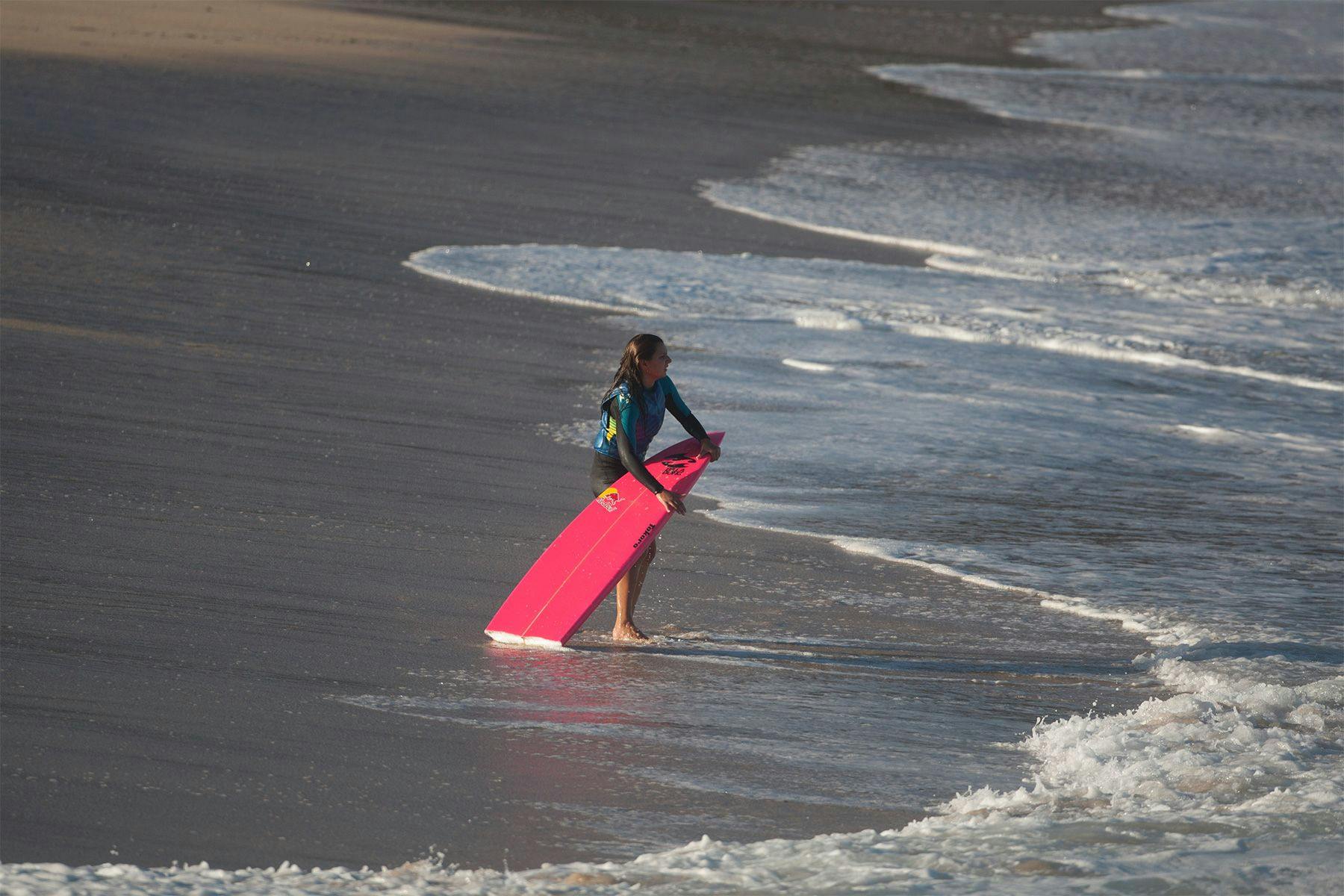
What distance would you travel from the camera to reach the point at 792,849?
521 cm

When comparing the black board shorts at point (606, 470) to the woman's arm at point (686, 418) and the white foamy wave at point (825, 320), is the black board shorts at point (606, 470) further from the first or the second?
the white foamy wave at point (825, 320)

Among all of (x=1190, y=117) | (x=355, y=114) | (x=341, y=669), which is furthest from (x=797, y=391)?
(x=1190, y=117)

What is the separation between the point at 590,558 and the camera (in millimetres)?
7195

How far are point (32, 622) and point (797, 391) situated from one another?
6.30m

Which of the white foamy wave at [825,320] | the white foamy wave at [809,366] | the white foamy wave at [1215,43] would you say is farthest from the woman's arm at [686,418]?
the white foamy wave at [1215,43]

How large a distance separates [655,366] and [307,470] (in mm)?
2661

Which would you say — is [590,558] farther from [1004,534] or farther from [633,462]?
[1004,534]

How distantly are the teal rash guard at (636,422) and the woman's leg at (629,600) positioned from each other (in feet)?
1.18

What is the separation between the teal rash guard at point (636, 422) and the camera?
23.2 feet

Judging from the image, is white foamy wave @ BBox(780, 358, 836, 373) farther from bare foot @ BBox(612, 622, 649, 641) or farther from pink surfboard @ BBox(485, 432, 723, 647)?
bare foot @ BBox(612, 622, 649, 641)

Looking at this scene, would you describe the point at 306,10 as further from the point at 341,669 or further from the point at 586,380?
the point at 341,669

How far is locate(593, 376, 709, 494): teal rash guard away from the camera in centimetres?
707

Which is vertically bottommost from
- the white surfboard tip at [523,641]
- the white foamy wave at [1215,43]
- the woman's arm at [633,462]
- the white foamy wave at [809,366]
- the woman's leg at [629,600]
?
the white surfboard tip at [523,641]

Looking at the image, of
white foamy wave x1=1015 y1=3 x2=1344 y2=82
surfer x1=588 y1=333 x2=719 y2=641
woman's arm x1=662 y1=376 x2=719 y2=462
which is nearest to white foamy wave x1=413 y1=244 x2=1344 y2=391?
woman's arm x1=662 y1=376 x2=719 y2=462
